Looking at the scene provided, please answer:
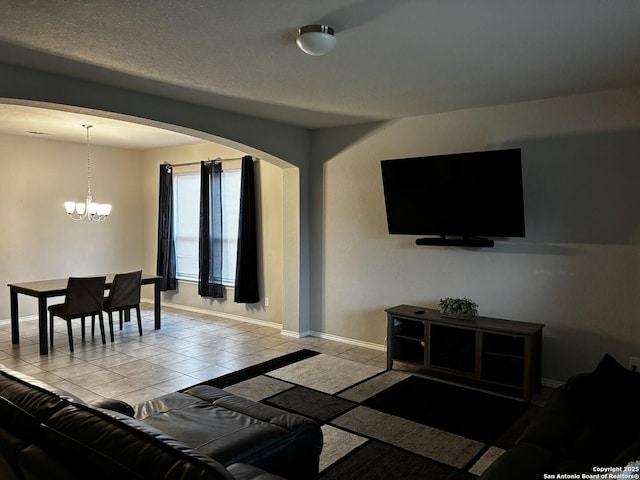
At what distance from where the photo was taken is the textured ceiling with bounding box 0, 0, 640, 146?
2307 millimetres

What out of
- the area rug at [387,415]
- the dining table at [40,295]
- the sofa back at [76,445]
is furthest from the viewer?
the dining table at [40,295]

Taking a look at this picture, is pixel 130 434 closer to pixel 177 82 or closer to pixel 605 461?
pixel 605 461

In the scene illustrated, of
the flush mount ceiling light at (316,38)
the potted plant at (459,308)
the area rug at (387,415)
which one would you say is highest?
the flush mount ceiling light at (316,38)

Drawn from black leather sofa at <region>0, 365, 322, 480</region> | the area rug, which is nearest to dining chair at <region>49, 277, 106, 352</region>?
the area rug

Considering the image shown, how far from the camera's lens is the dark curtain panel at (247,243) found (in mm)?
6320

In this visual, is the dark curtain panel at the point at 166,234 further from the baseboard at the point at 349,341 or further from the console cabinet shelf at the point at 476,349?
the console cabinet shelf at the point at 476,349

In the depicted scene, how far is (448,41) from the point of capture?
108 inches

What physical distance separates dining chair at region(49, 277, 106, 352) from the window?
5.98 ft

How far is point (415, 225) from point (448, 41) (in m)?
2.12

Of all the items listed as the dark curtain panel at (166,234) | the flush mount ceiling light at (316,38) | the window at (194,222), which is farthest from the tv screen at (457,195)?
the dark curtain panel at (166,234)

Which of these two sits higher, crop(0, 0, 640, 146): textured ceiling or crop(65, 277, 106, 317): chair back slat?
crop(0, 0, 640, 146): textured ceiling

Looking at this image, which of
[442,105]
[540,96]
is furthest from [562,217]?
[442,105]

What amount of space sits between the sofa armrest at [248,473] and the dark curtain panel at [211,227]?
514cm

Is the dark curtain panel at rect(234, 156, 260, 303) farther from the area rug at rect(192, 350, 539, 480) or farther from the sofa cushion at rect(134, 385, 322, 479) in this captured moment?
the sofa cushion at rect(134, 385, 322, 479)
